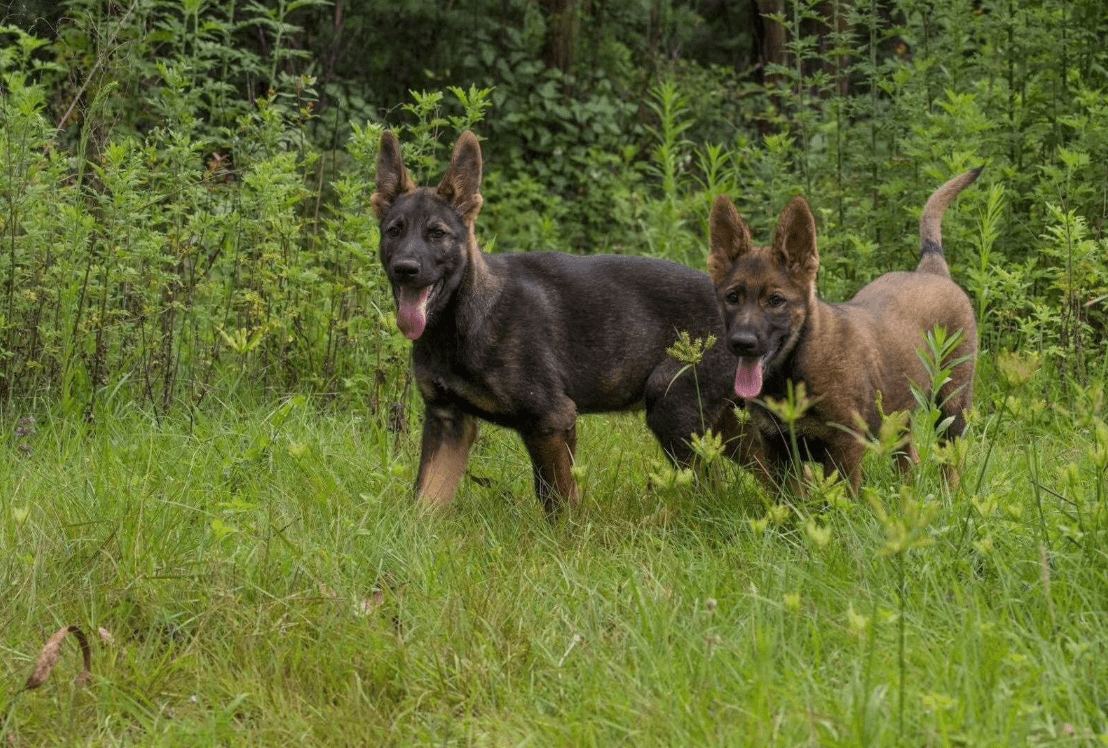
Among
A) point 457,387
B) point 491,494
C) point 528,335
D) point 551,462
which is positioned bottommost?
point 491,494

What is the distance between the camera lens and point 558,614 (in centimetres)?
392

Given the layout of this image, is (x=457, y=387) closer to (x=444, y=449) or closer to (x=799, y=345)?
(x=444, y=449)

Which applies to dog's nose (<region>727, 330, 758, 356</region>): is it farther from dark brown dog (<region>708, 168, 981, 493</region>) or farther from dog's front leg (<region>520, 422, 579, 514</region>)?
dog's front leg (<region>520, 422, 579, 514</region>)

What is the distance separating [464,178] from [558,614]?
7.56 ft

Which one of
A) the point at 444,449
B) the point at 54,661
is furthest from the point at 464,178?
the point at 54,661

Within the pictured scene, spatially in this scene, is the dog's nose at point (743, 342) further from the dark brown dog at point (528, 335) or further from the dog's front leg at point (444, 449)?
the dog's front leg at point (444, 449)

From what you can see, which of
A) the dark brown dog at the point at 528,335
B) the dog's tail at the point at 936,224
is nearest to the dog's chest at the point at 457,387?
the dark brown dog at the point at 528,335

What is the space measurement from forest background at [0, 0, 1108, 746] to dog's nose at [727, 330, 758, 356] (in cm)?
52

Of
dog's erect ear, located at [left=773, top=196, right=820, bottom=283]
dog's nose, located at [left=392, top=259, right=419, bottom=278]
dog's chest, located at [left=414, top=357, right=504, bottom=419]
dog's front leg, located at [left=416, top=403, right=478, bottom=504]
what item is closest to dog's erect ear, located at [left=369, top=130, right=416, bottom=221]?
dog's nose, located at [left=392, top=259, right=419, bottom=278]

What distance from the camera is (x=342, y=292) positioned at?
689 centimetres

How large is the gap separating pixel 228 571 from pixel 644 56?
12.4m

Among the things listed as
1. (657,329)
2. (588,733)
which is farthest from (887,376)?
(588,733)

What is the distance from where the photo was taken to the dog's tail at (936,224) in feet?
20.7

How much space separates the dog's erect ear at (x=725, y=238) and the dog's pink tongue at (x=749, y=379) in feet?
1.45
